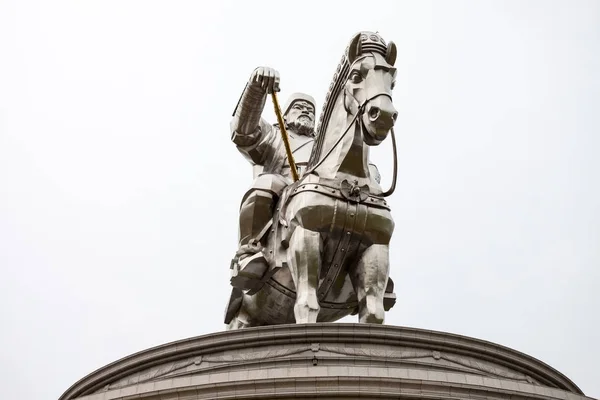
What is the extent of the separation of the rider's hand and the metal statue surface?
0.5 inches

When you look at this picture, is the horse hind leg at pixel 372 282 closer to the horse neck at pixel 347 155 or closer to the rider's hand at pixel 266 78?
the horse neck at pixel 347 155

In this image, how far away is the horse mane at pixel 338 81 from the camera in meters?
12.2

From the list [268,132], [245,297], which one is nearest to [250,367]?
[245,297]

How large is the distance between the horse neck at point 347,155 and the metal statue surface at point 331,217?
0.01 meters

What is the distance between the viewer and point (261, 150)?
14625mm

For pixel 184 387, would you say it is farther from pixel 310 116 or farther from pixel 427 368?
pixel 310 116

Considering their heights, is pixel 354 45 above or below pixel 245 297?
above

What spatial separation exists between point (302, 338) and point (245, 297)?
13.6 feet

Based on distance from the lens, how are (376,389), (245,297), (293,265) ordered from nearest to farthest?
(376,389), (293,265), (245,297)

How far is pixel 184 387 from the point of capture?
358 inches

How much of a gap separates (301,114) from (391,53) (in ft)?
11.5

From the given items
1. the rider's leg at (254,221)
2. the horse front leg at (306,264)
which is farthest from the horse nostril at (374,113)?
the rider's leg at (254,221)

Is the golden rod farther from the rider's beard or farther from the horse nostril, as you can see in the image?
the horse nostril

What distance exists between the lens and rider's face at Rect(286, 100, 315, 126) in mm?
15408
